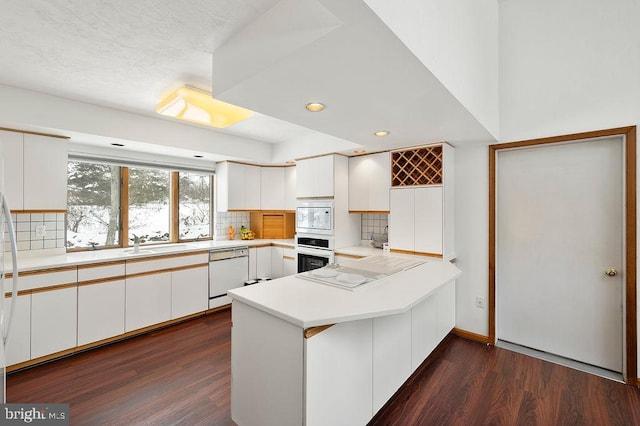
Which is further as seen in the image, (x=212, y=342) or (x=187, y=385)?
(x=212, y=342)

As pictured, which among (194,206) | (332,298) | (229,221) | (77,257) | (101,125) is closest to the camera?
(332,298)

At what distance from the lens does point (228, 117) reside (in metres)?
2.59

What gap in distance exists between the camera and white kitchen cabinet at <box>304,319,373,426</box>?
1415 mm

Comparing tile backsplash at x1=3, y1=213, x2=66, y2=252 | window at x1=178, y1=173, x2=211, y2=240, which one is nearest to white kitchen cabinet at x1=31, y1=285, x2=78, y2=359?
tile backsplash at x1=3, y1=213, x2=66, y2=252

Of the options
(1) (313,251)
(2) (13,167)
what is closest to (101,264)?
(2) (13,167)

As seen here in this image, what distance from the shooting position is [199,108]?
7.92 feet

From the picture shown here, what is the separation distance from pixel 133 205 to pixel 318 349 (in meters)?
3.49

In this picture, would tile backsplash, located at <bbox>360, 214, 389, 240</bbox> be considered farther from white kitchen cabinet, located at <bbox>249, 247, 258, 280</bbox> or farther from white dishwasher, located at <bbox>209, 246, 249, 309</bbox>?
white dishwasher, located at <bbox>209, 246, 249, 309</bbox>

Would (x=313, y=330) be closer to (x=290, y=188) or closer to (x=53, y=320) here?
(x=53, y=320)

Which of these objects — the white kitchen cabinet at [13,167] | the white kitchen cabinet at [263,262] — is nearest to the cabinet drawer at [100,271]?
the white kitchen cabinet at [13,167]

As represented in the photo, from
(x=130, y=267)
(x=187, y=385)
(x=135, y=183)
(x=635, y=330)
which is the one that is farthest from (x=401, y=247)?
(x=135, y=183)

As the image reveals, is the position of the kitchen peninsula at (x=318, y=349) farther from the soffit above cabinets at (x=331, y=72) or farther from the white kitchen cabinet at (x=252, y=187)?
the white kitchen cabinet at (x=252, y=187)

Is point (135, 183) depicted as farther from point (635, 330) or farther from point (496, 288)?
point (635, 330)

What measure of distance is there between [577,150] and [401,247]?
183 cm
